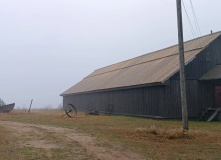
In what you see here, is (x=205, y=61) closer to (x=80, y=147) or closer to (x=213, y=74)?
(x=213, y=74)

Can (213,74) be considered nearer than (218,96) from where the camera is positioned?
Yes

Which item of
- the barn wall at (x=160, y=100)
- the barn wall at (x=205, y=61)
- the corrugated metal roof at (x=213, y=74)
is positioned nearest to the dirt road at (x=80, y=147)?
the barn wall at (x=160, y=100)

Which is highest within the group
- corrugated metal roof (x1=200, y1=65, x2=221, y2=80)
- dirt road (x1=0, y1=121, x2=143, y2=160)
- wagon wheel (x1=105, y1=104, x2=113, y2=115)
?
corrugated metal roof (x1=200, y1=65, x2=221, y2=80)

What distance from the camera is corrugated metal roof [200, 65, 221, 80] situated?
23891 mm

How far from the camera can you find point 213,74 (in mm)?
24609

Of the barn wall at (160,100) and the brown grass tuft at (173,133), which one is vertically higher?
the barn wall at (160,100)

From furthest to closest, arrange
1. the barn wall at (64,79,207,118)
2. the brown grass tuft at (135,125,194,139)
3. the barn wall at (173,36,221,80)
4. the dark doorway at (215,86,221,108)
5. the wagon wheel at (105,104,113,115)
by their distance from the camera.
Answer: the wagon wheel at (105,104,113,115) < the dark doorway at (215,86,221,108) < the barn wall at (173,36,221,80) < the barn wall at (64,79,207,118) < the brown grass tuft at (135,125,194,139)

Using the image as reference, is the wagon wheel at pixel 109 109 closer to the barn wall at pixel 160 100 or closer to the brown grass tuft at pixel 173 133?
the barn wall at pixel 160 100

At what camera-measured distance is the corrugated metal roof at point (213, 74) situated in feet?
78.4

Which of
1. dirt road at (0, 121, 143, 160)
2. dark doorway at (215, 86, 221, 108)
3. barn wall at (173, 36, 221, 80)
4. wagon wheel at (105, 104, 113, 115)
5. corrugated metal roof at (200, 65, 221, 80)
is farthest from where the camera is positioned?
wagon wheel at (105, 104, 113, 115)

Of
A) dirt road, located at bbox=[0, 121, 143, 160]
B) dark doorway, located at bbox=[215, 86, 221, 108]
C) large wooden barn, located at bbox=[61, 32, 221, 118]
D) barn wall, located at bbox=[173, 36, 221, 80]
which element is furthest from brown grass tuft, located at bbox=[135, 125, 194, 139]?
dark doorway, located at bbox=[215, 86, 221, 108]

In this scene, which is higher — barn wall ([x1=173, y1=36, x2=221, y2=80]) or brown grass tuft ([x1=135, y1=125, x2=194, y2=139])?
barn wall ([x1=173, y1=36, x2=221, y2=80])

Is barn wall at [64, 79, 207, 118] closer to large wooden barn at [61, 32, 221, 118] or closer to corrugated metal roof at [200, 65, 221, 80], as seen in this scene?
large wooden barn at [61, 32, 221, 118]

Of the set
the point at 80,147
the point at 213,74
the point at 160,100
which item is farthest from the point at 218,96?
the point at 80,147
